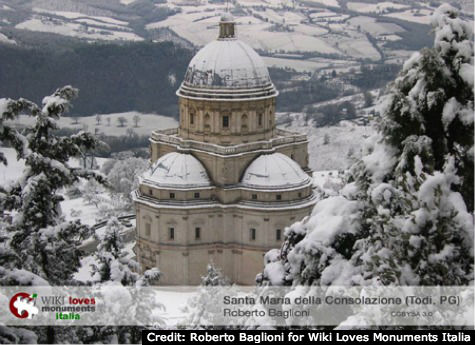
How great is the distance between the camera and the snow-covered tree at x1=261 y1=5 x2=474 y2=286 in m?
13.2

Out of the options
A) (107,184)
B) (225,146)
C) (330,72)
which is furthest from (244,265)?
(330,72)

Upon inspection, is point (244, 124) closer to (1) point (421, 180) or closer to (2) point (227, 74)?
(2) point (227, 74)

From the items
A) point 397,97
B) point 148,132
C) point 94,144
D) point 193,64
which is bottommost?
point 148,132

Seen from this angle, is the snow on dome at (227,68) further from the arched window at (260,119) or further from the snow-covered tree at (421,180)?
the snow-covered tree at (421,180)

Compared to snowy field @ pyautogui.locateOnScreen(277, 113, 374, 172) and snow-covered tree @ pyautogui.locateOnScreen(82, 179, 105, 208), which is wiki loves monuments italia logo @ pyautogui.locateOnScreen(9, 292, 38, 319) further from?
snowy field @ pyautogui.locateOnScreen(277, 113, 374, 172)

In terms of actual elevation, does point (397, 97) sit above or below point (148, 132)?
above

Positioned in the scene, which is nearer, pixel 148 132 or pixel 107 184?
pixel 107 184

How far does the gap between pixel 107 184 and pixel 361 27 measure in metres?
180

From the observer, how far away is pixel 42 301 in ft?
59.3

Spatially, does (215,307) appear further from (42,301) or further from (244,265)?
(244,265)

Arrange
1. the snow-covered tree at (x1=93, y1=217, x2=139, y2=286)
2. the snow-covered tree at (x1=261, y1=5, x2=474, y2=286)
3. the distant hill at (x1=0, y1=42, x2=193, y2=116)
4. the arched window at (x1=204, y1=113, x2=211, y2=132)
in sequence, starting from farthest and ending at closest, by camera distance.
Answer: the distant hill at (x1=0, y1=42, x2=193, y2=116) < the arched window at (x1=204, y1=113, x2=211, y2=132) < the snow-covered tree at (x1=93, y1=217, x2=139, y2=286) < the snow-covered tree at (x1=261, y1=5, x2=474, y2=286)
